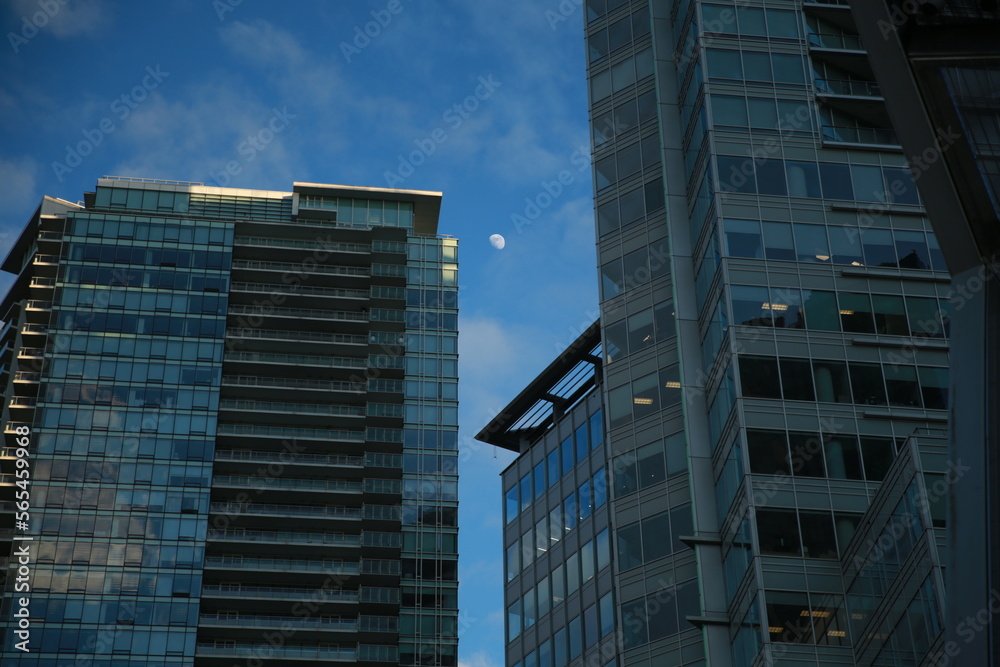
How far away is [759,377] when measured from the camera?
5141cm

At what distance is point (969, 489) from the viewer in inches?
902

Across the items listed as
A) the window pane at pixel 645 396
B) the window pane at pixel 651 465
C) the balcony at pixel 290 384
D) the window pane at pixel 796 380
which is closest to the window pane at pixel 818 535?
the window pane at pixel 796 380

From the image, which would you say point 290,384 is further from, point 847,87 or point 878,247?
point 878,247

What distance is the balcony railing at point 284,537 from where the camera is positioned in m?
107

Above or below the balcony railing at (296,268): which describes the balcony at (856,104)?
below

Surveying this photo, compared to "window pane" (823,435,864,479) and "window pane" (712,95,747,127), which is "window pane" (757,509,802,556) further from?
"window pane" (712,95,747,127)

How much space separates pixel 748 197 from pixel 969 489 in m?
34.4

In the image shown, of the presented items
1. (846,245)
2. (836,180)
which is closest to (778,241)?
(846,245)

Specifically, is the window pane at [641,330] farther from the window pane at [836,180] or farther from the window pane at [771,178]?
the window pane at [836,180]

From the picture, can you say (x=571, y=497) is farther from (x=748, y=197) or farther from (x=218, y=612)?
(x=218, y=612)

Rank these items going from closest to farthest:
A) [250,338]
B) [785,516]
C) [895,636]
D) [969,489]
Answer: [969,489] < [895,636] < [785,516] < [250,338]

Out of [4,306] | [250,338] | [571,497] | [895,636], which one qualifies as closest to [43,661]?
[250,338]

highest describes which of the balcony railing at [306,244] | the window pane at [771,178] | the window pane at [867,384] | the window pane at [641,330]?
the balcony railing at [306,244]

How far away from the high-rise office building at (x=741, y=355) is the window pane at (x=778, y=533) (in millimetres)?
76
